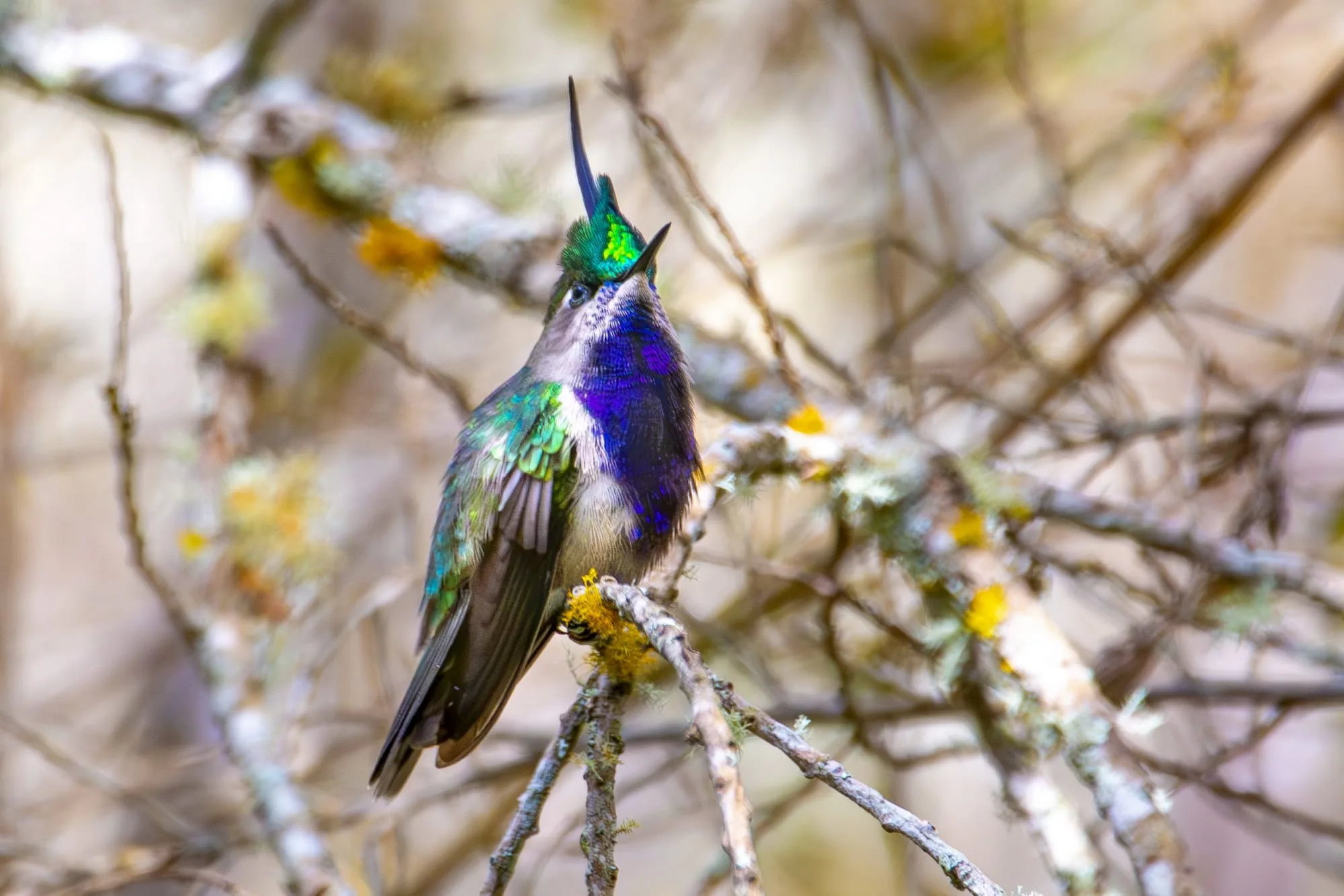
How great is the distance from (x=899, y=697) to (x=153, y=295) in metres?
4.53

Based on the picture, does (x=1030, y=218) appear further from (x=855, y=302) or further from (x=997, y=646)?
(x=997, y=646)

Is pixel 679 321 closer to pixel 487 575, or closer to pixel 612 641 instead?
pixel 487 575

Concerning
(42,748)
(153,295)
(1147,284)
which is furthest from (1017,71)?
(153,295)

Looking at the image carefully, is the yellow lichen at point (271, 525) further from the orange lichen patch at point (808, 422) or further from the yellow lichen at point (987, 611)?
the yellow lichen at point (987, 611)

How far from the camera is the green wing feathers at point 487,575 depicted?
251cm

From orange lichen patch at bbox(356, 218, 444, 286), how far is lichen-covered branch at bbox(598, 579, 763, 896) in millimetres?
2264

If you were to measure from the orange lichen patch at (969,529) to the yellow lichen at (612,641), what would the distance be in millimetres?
1107

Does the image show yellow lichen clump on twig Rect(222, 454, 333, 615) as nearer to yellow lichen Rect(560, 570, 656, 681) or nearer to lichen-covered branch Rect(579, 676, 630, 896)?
yellow lichen Rect(560, 570, 656, 681)

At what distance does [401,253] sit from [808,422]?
1.65 metres

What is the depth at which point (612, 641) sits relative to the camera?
1938 millimetres

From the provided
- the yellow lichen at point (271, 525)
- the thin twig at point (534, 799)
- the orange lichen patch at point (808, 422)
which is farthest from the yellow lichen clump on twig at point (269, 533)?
the thin twig at point (534, 799)

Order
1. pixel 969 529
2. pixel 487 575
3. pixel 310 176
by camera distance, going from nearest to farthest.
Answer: pixel 487 575, pixel 969 529, pixel 310 176

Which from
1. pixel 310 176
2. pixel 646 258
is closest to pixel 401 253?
pixel 310 176

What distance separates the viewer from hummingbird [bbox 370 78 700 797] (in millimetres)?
2529
